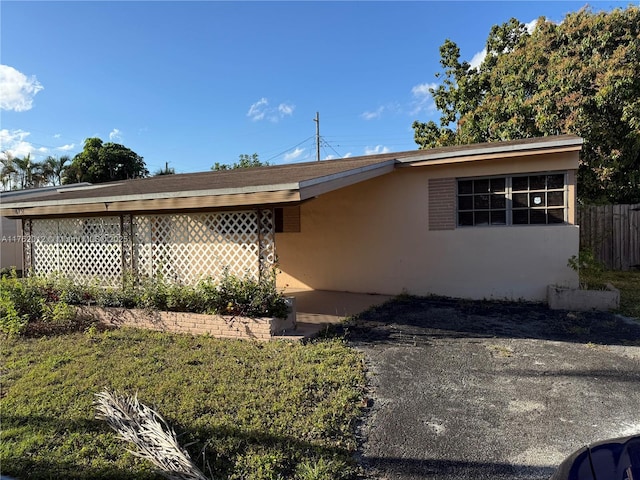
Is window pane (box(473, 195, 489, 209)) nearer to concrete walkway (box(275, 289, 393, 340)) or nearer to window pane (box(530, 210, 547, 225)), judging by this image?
window pane (box(530, 210, 547, 225))

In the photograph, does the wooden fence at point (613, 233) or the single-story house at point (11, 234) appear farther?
the single-story house at point (11, 234)

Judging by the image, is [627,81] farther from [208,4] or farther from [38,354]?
[38,354]

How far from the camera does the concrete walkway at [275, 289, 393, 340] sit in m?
5.99

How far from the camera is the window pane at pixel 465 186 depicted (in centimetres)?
805

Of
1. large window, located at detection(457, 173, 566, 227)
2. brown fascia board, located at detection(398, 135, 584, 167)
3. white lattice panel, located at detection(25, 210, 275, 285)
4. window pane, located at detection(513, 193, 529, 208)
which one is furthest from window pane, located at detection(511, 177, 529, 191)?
white lattice panel, located at detection(25, 210, 275, 285)

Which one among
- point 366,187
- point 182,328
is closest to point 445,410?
point 182,328

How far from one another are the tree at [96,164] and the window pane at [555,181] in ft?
92.2

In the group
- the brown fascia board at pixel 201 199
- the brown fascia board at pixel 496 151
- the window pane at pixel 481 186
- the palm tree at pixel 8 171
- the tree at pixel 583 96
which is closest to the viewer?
the brown fascia board at pixel 201 199

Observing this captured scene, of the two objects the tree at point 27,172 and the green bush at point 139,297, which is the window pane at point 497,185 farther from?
the tree at point 27,172

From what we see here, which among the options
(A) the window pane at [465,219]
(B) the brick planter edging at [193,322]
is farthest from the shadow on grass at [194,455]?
(A) the window pane at [465,219]

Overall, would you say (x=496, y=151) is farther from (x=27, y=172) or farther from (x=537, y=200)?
(x=27, y=172)

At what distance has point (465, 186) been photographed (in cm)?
809

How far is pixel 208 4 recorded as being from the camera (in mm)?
8680

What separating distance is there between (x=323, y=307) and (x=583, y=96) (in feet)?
35.4
